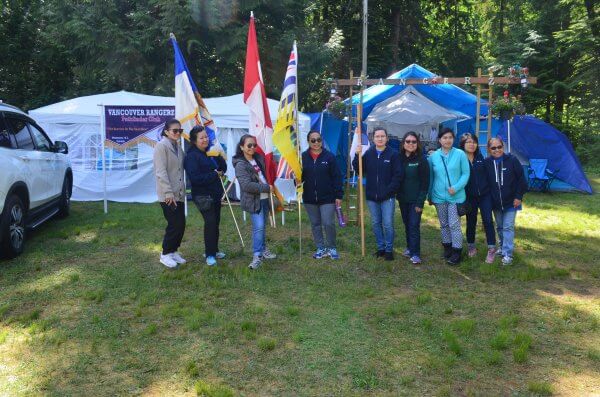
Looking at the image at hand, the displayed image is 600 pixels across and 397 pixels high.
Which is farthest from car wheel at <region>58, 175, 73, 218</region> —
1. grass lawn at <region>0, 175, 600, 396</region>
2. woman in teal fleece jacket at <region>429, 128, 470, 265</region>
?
woman in teal fleece jacket at <region>429, 128, 470, 265</region>

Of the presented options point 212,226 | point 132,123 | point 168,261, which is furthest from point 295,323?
point 132,123

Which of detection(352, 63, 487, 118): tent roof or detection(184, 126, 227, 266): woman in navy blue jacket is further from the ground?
detection(352, 63, 487, 118): tent roof

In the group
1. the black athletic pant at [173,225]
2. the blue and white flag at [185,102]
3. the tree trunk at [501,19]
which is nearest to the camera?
the black athletic pant at [173,225]

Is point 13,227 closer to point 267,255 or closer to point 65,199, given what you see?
point 65,199

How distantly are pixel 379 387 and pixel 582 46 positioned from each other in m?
20.5

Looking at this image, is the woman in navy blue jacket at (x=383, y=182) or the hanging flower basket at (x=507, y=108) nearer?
the woman in navy blue jacket at (x=383, y=182)

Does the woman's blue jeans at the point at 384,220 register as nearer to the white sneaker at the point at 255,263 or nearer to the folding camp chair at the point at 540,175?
the white sneaker at the point at 255,263

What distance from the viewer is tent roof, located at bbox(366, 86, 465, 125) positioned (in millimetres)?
12250

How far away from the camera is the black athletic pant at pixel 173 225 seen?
5922mm

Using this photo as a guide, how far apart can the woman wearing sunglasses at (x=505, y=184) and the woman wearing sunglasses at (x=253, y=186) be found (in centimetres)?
282

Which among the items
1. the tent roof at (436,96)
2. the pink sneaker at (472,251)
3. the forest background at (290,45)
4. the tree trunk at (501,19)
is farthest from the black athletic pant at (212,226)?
the tree trunk at (501,19)

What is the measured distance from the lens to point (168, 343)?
4.11 meters

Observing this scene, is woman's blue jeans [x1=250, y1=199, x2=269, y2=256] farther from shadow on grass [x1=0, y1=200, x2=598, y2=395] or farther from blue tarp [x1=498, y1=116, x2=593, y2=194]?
blue tarp [x1=498, y1=116, x2=593, y2=194]

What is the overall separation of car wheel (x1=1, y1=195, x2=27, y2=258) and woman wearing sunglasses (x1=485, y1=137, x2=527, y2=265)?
5.95 m
